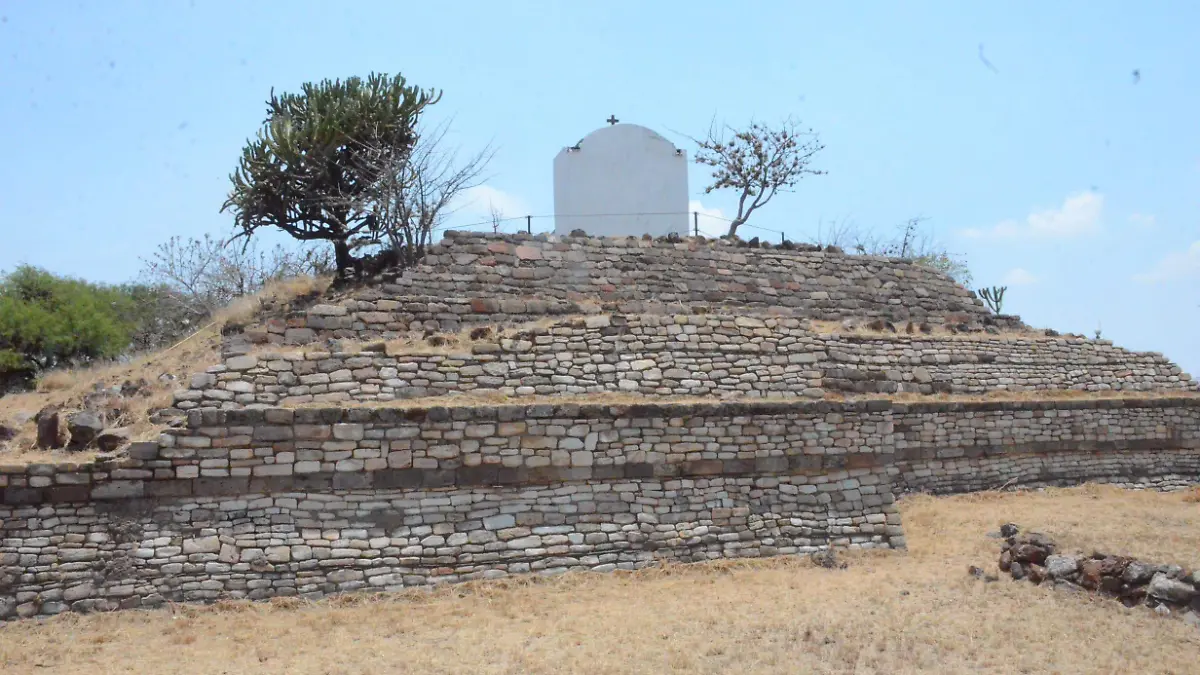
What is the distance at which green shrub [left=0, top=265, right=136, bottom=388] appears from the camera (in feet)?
66.6

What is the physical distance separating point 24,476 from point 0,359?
47.5 feet

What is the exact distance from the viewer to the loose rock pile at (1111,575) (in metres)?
8.04

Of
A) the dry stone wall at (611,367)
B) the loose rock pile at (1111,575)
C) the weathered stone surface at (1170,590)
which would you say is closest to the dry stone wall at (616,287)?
the dry stone wall at (611,367)

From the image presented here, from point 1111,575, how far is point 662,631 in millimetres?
4474

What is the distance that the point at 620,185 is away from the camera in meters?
19.8

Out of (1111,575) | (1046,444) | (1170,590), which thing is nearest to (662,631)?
(1111,575)

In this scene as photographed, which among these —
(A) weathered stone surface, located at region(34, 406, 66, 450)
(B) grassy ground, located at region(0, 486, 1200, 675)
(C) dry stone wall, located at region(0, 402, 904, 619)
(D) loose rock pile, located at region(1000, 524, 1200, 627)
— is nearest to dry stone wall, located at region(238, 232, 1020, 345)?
(A) weathered stone surface, located at region(34, 406, 66, 450)

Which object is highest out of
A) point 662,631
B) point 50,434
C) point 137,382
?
point 137,382

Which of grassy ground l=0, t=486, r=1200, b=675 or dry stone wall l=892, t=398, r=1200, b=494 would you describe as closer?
grassy ground l=0, t=486, r=1200, b=675

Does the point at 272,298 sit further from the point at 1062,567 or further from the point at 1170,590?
the point at 1170,590

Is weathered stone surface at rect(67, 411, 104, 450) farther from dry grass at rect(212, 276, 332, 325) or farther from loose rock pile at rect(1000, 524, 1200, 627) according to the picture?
loose rock pile at rect(1000, 524, 1200, 627)

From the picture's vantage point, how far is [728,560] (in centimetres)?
959

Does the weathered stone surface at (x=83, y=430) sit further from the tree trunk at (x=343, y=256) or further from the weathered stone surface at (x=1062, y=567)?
the weathered stone surface at (x=1062, y=567)

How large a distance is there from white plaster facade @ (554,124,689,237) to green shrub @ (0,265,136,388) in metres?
11.6
